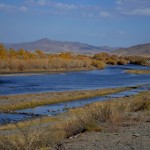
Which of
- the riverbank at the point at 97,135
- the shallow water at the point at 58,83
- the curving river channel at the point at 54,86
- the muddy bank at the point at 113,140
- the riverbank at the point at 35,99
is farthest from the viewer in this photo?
the shallow water at the point at 58,83

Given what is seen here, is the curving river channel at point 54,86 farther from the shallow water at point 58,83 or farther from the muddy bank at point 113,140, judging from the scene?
the muddy bank at point 113,140

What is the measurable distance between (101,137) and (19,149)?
11.5 feet

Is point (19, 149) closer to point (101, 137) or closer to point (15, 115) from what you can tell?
point (101, 137)

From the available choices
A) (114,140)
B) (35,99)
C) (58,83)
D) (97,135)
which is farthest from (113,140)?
(58,83)

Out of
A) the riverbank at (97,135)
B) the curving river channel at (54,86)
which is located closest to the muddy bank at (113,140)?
the riverbank at (97,135)

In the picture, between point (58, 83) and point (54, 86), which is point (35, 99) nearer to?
point (54, 86)

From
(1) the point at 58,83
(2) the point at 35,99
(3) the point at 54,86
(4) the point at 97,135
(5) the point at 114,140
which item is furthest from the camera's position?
(1) the point at 58,83

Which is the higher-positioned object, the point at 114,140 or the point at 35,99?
the point at 114,140

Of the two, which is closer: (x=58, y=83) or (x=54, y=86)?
(x=54, y=86)

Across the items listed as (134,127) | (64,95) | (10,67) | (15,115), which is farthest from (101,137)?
(10,67)

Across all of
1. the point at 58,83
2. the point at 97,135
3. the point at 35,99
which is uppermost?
the point at 97,135

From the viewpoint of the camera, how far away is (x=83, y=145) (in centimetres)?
1112

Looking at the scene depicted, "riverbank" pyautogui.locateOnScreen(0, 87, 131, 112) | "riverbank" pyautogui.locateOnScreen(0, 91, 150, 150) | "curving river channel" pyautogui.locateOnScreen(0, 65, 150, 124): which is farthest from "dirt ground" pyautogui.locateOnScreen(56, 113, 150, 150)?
"riverbank" pyautogui.locateOnScreen(0, 87, 131, 112)

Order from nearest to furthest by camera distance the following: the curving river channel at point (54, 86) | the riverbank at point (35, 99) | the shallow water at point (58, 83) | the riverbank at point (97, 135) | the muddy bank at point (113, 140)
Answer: the riverbank at point (97, 135), the muddy bank at point (113, 140), the curving river channel at point (54, 86), the riverbank at point (35, 99), the shallow water at point (58, 83)
